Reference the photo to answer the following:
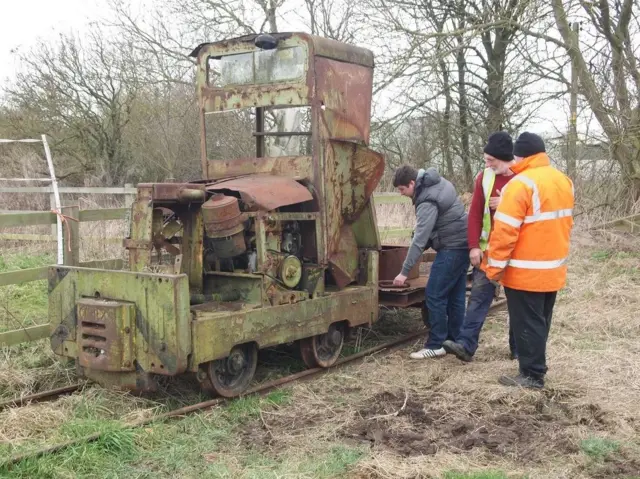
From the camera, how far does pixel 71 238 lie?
6746 millimetres

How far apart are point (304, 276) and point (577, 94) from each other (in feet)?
33.1

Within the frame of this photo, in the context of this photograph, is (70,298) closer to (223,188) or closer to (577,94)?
(223,188)

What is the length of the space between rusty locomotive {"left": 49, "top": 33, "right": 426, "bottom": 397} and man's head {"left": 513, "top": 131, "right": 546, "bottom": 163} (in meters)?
1.54

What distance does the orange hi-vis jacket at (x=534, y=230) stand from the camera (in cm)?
516

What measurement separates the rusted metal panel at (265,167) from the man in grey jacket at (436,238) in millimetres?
893

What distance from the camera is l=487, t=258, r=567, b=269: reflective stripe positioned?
520cm

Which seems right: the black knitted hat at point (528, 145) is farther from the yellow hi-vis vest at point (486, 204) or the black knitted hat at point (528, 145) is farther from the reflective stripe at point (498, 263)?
the reflective stripe at point (498, 263)

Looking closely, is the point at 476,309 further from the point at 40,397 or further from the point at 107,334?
the point at 40,397

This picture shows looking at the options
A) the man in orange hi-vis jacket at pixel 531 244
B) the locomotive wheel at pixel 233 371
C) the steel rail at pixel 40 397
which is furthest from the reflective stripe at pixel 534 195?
the steel rail at pixel 40 397

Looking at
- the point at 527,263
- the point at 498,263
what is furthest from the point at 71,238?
the point at 527,263

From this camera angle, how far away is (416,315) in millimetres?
8406

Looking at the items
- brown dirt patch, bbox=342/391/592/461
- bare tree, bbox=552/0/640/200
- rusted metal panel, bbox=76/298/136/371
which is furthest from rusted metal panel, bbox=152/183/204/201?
bare tree, bbox=552/0/640/200

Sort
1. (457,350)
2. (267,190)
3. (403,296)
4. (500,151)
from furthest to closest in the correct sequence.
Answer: (403,296) → (457,350) → (500,151) → (267,190)

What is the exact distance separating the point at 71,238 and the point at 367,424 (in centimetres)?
371
